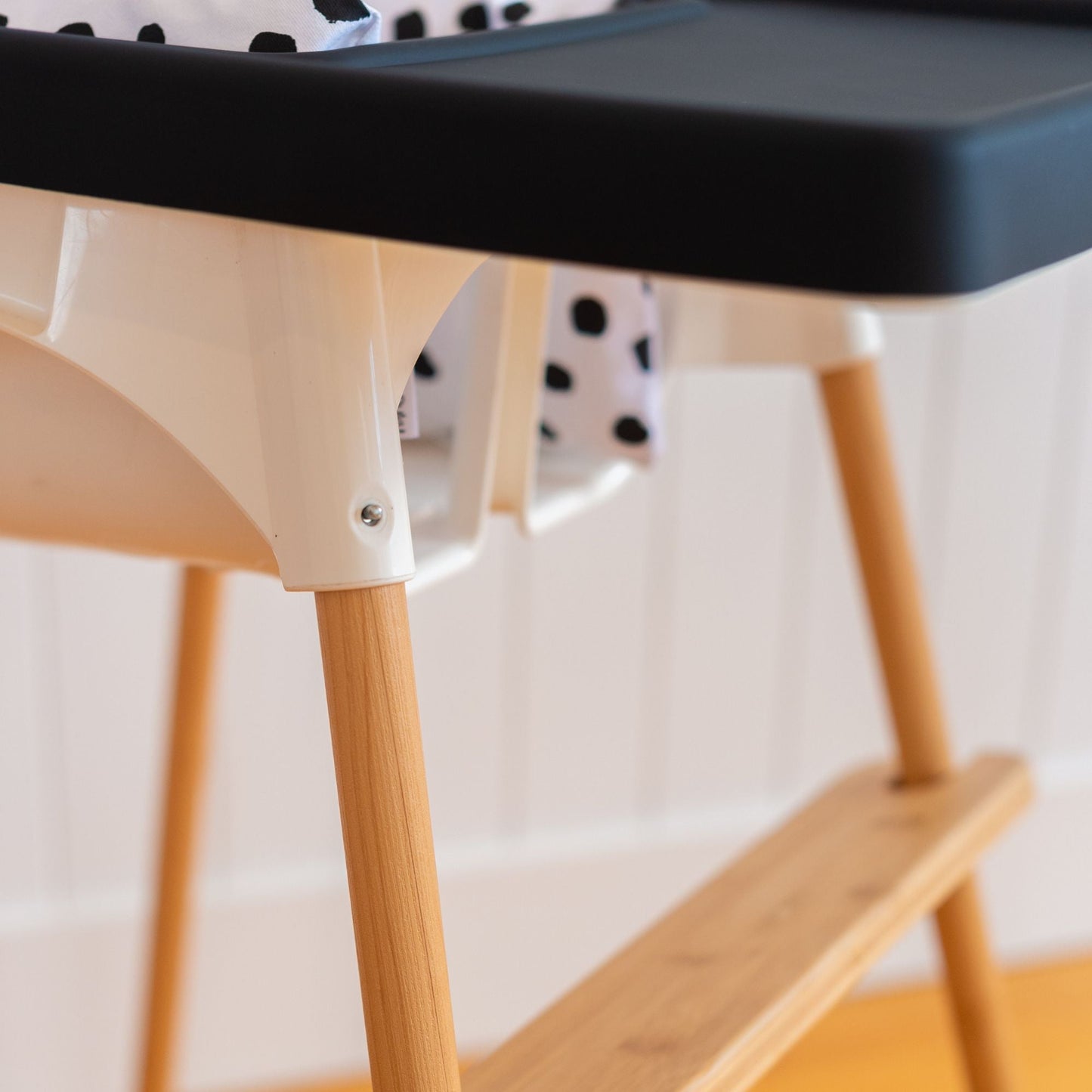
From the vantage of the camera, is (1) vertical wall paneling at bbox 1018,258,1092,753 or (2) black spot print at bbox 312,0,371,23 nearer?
(2) black spot print at bbox 312,0,371,23

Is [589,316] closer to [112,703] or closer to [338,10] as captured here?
[338,10]

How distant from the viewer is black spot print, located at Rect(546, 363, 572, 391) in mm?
631

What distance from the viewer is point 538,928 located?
4.06ft

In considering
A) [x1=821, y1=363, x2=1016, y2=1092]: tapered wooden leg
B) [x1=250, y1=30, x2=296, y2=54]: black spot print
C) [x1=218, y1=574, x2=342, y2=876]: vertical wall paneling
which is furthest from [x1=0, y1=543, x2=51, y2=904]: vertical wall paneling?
[x1=250, y1=30, x2=296, y2=54]: black spot print

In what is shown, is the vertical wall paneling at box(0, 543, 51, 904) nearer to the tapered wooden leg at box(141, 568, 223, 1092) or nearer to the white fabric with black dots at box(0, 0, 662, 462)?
the tapered wooden leg at box(141, 568, 223, 1092)

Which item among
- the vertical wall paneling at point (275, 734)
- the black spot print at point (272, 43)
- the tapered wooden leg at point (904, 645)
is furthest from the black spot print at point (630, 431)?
the vertical wall paneling at point (275, 734)

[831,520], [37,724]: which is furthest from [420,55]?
[831,520]

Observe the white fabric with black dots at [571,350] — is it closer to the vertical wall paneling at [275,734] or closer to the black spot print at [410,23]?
the black spot print at [410,23]

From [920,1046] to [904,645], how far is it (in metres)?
0.63

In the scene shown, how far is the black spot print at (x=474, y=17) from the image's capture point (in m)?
0.53

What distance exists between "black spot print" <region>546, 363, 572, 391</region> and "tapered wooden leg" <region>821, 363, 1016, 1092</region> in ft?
0.54

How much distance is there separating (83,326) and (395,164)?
113 millimetres

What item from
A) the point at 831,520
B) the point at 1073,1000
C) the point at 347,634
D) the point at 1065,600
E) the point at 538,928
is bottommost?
the point at 1073,1000

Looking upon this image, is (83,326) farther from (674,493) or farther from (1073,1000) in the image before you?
(1073,1000)
